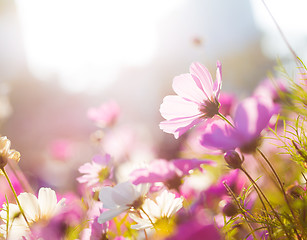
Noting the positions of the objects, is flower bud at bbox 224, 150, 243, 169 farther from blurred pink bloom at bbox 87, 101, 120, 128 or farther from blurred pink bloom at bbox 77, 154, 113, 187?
blurred pink bloom at bbox 87, 101, 120, 128

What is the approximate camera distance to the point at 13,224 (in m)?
0.38

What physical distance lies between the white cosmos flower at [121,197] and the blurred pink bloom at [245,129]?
102mm

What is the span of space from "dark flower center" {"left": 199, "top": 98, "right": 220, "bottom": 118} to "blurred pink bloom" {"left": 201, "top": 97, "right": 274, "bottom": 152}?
78 mm

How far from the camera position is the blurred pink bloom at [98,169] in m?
0.50

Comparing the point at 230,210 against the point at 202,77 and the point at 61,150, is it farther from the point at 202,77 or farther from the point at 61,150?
the point at 61,150

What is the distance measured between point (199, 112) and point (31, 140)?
5.82 m

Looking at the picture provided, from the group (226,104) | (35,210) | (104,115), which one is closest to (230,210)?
(35,210)

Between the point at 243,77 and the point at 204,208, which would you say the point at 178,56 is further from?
the point at 204,208

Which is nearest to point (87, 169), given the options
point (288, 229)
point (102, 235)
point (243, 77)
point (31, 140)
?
point (102, 235)

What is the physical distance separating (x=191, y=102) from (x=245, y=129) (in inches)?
4.6

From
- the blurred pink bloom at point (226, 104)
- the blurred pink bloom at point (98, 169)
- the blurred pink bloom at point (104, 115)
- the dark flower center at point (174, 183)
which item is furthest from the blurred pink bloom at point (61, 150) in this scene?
the dark flower center at point (174, 183)

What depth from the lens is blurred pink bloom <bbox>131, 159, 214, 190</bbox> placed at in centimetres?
40

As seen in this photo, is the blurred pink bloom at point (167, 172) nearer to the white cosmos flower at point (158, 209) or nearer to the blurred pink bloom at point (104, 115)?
the white cosmos flower at point (158, 209)

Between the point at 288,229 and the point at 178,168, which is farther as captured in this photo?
the point at 178,168
